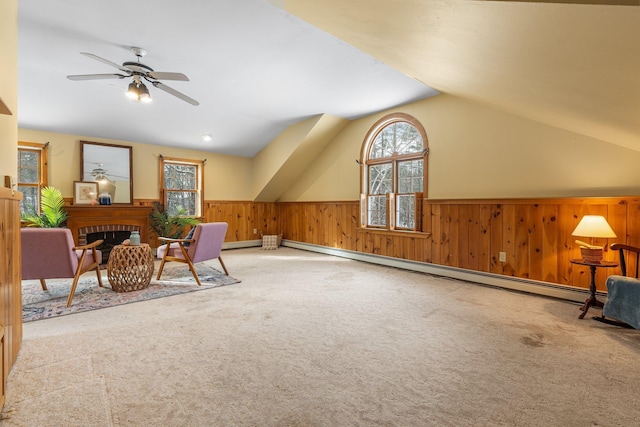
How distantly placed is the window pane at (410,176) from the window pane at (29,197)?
19.6 ft

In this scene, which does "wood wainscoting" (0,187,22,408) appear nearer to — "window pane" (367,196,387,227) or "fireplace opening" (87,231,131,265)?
"fireplace opening" (87,231,131,265)

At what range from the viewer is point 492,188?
3.72 m

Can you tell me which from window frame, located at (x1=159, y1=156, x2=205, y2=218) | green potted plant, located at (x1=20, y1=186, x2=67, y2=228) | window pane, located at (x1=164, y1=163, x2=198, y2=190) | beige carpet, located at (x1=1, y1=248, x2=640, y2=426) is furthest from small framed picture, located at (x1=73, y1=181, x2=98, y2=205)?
beige carpet, located at (x1=1, y1=248, x2=640, y2=426)

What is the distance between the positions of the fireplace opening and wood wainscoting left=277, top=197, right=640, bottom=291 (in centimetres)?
443

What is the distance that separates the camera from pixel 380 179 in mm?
5156

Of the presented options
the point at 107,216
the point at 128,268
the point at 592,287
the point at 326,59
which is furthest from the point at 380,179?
the point at 107,216

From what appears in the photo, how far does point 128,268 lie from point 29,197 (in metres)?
3.04

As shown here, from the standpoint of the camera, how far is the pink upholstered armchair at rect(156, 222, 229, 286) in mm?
3639

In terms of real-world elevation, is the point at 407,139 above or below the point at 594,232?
above

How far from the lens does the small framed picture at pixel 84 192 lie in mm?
4961

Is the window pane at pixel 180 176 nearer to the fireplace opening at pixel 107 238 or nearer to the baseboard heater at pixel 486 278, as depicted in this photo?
the fireplace opening at pixel 107 238

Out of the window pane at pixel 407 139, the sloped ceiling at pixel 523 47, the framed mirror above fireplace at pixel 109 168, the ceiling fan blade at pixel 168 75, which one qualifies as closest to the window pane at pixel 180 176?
the framed mirror above fireplace at pixel 109 168

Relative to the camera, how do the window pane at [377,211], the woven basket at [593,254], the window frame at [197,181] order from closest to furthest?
the woven basket at [593,254] → the window pane at [377,211] → the window frame at [197,181]

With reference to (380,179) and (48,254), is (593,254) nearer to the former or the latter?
(380,179)
